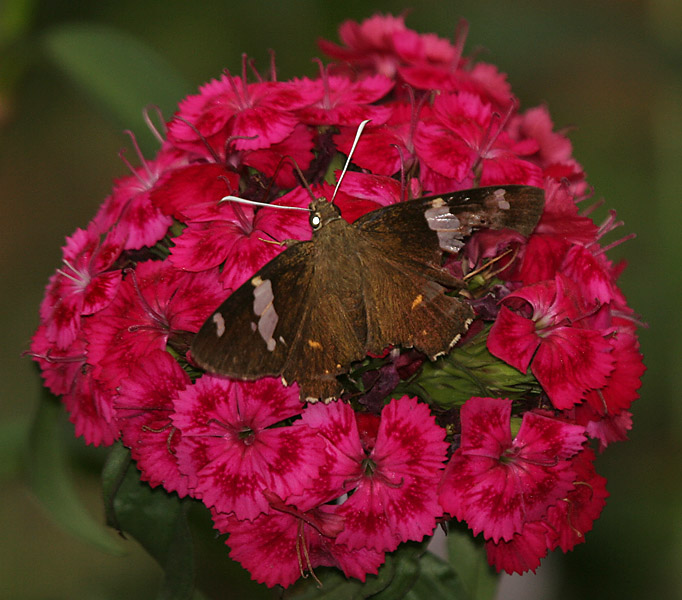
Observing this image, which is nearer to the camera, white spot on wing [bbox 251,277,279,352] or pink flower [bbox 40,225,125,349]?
white spot on wing [bbox 251,277,279,352]

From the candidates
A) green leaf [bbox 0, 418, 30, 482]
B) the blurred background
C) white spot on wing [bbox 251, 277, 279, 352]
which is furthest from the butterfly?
the blurred background

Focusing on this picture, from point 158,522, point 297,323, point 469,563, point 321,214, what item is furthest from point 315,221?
point 469,563

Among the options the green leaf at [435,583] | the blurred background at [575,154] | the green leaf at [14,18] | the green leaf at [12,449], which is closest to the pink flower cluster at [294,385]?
the green leaf at [435,583]

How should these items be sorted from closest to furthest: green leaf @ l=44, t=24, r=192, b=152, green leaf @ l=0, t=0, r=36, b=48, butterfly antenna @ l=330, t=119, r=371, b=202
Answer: butterfly antenna @ l=330, t=119, r=371, b=202 < green leaf @ l=44, t=24, r=192, b=152 < green leaf @ l=0, t=0, r=36, b=48

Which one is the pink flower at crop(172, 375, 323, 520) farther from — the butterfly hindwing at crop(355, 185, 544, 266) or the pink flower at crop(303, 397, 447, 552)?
the butterfly hindwing at crop(355, 185, 544, 266)

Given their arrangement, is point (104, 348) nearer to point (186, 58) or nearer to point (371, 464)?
point (371, 464)

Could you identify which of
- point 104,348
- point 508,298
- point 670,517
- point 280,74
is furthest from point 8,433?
point 670,517

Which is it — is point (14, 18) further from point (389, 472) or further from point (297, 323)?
point (389, 472)
